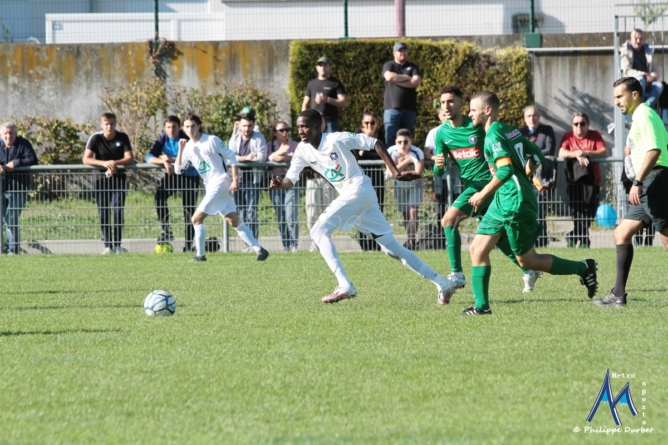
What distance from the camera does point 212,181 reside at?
1441 cm

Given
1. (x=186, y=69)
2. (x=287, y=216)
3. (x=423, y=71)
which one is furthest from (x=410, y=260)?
(x=186, y=69)

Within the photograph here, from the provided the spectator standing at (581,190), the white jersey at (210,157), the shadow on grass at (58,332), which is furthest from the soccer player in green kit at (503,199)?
the spectator standing at (581,190)

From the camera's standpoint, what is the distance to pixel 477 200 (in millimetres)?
7855

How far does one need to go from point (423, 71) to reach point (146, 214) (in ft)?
23.8

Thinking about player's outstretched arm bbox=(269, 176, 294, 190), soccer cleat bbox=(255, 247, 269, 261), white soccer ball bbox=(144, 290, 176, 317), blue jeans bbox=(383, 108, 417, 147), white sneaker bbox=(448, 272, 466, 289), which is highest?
blue jeans bbox=(383, 108, 417, 147)

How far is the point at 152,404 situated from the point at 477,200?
12.0 ft

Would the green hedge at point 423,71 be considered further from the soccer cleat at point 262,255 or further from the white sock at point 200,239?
the soccer cleat at point 262,255

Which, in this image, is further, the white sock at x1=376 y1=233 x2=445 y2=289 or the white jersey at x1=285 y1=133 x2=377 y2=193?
the white jersey at x1=285 y1=133 x2=377 y2=193

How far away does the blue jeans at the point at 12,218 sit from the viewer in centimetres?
1595

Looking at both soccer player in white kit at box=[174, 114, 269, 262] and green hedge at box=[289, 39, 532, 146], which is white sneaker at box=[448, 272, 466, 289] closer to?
soccer player in white kit at box=[174, 114, 269, 262]

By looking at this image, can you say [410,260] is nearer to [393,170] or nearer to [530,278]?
[393,170]

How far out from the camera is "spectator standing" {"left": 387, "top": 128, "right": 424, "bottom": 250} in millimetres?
15328

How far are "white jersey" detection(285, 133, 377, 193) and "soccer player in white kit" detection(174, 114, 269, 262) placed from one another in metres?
4.87

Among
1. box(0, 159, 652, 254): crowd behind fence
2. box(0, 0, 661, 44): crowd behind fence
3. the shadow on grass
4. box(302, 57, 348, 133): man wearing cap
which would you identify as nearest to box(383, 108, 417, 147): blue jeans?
box(302, 57, 348, 133): man wearing cap
